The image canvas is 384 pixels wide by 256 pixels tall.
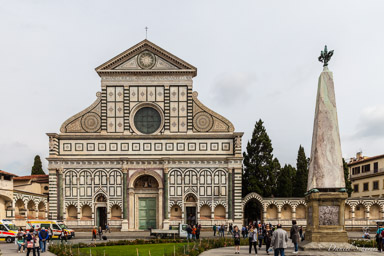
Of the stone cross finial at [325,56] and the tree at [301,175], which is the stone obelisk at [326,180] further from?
the tree at [301,175]

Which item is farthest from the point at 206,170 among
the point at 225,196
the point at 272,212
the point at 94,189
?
the point at 94,189

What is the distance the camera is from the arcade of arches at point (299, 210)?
50.9 meters

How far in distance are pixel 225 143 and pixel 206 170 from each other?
3.34 meters

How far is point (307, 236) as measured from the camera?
2322cm

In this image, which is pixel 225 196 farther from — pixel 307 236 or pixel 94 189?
pixel 307 236

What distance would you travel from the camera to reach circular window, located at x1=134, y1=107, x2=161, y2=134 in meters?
51.5

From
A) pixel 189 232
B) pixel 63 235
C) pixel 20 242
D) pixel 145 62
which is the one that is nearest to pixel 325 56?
pixel 189 232

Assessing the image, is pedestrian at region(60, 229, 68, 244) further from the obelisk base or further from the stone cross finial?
the stone cross finial

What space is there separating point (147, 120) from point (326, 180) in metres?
31.2

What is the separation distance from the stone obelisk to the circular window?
29424 mm

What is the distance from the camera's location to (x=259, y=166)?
5825 centimetres

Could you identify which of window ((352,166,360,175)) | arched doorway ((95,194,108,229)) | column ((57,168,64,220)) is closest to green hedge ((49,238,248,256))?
arched doorway ((95,194,108,229))

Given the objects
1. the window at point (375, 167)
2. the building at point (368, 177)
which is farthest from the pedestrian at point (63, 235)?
the window at point (375, 167)

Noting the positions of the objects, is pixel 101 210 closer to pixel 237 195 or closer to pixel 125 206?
pixel 125 206
